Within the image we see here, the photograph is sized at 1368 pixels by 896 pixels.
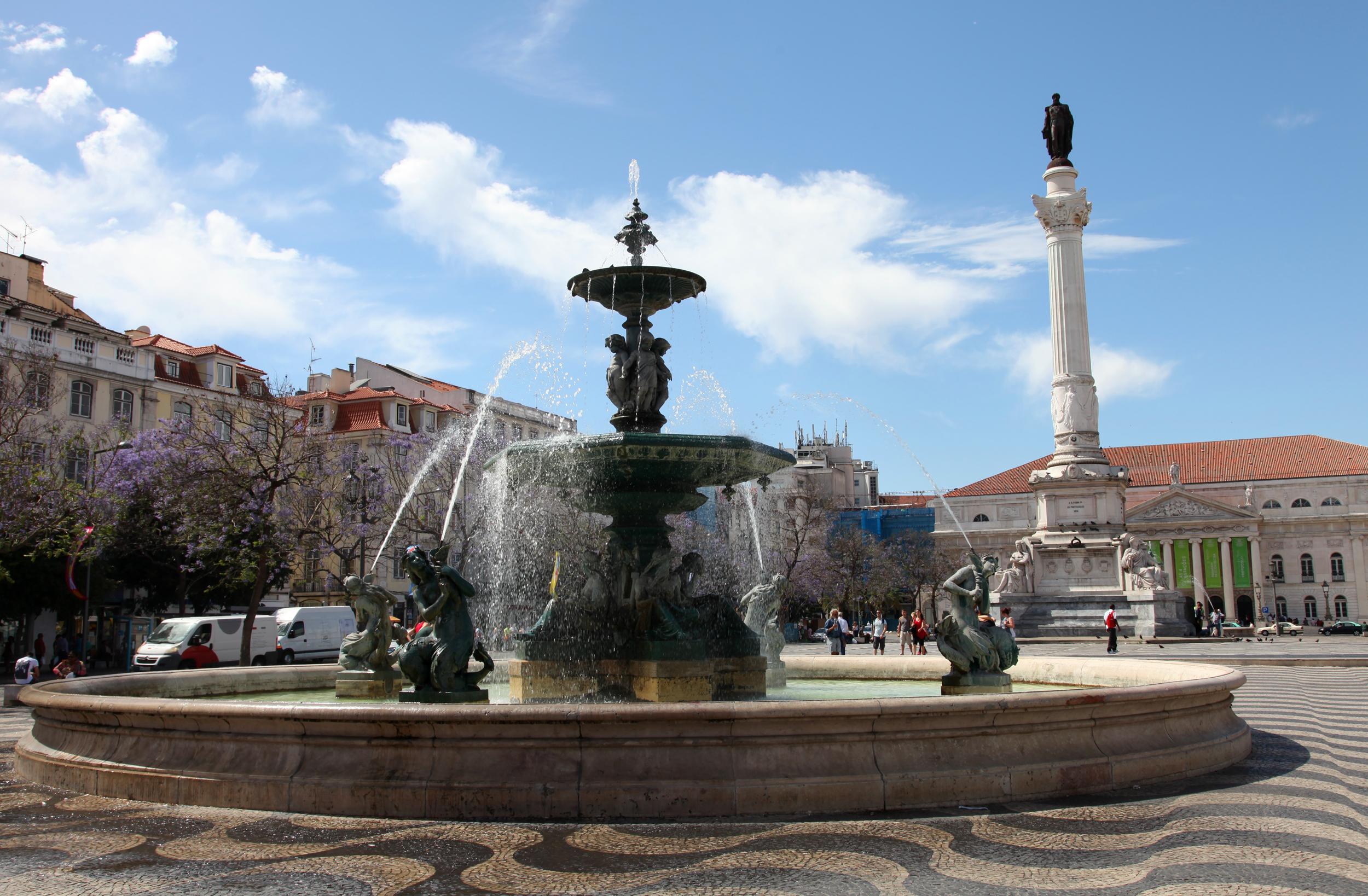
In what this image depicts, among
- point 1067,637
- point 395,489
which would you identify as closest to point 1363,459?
point 1067,637

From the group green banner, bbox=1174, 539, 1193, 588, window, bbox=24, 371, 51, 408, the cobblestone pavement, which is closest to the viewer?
the cobblestone pavement

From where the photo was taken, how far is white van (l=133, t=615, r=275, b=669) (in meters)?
24.4

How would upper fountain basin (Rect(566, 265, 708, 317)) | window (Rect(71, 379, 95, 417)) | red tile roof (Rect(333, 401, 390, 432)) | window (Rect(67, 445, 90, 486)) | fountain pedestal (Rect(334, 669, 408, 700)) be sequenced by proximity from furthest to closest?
red tile roof (Rect(333, 401, 390, 432))
window (Rect(71, 379, 95, 417))
window (Rect(67, 445, 90, 486))
upper fountain basin (Rect(566, 265, 708, 317))
fountain pedestal (Rect(334, 669, 408, 700))

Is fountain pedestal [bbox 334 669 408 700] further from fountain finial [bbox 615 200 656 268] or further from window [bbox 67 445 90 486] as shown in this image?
window [bbox 67 445 90 486]

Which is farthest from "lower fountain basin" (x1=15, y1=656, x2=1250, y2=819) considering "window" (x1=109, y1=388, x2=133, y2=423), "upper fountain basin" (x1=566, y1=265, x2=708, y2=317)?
"window" (x1=109, y1=388, x2=133, y2=423)

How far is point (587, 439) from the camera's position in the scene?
30.5ft

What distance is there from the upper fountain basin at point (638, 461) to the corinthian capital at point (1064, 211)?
33385 millimetres

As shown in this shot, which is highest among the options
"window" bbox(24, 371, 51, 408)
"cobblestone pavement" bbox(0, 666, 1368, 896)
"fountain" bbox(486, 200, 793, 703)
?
"window" bbox(24, 371, 51, 408)

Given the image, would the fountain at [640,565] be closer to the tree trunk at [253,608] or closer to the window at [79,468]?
the tree trunk at [253,608]

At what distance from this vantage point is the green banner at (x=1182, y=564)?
76000 millimetres

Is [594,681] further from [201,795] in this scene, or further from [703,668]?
[201,795]

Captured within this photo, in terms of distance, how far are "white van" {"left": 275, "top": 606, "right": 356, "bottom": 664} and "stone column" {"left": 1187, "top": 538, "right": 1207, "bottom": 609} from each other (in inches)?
2451

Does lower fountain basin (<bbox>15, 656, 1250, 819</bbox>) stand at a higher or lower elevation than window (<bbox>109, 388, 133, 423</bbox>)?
lower

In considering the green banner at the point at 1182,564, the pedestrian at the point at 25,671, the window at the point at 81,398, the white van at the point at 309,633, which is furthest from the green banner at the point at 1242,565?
the pedestrian at the point at 25,671
